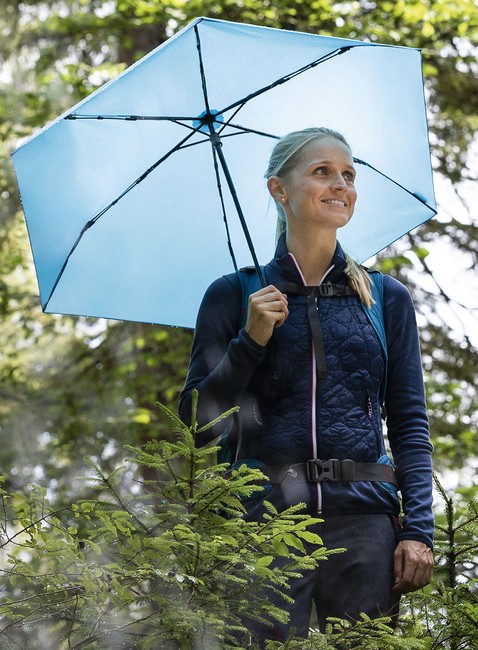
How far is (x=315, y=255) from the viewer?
3.23m

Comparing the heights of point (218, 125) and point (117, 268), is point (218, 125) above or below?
above

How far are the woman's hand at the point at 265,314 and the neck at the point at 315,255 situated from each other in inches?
12.3

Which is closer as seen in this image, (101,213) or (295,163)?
(295,163)

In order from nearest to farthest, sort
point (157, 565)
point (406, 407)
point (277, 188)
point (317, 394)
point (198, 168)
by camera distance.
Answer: point (157, 565) → point (317, 394) → point (406, 407) → point (277, 188) → point (198, 168)

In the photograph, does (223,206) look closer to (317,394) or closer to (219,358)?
(219,358)

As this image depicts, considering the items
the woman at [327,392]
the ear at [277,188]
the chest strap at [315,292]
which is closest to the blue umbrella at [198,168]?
the ear at [277,188]

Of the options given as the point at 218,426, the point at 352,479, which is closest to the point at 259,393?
the point at 218,426

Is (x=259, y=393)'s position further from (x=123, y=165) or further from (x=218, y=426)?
(x=123, y=165)

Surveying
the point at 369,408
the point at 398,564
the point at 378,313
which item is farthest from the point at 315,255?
the point at 398,564

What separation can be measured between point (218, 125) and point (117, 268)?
2.15 feet

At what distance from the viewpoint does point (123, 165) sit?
3.75 metres

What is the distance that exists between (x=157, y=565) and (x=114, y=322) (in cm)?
866

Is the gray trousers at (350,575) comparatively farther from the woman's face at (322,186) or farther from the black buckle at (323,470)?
the woman's face at (322,186)

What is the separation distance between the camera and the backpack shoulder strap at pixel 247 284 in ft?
10.5
